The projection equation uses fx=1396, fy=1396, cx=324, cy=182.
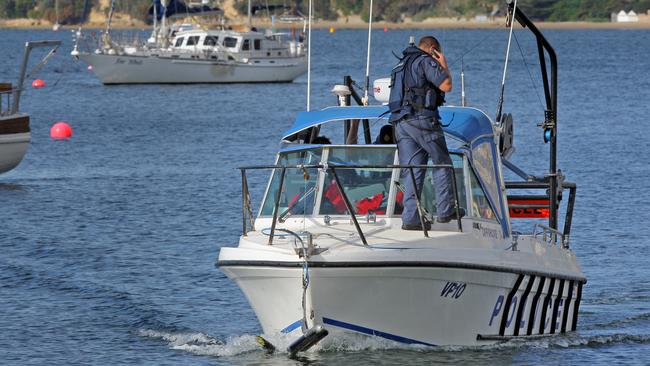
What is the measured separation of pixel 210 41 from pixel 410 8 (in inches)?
4627

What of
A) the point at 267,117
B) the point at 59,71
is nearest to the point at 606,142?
the point at 267,117

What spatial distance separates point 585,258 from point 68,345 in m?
8.59

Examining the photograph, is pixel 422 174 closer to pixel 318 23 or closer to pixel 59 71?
pixel 59 71

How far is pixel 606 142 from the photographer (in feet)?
124

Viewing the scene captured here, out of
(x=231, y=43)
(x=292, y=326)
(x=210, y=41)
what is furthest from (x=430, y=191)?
(x=231, y=43)

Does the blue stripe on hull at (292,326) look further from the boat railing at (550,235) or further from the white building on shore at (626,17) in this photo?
the white building on shore at (626,17)

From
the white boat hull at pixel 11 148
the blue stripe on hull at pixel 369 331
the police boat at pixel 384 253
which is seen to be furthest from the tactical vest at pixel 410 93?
the white boat hull at pixel 11 148

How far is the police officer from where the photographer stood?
44.0ft

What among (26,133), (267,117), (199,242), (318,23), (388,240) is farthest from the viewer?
(318,23)

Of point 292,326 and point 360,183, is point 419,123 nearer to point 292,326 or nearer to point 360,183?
point 360,183

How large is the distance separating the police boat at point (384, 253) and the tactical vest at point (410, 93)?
0.58 m

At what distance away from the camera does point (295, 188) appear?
14.1 m

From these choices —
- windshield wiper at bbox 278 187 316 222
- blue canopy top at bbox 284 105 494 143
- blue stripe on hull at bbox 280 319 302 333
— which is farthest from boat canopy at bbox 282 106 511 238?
blue stripe on hull at bbox 280 319 302 333

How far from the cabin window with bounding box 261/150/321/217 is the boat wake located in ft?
4.37
